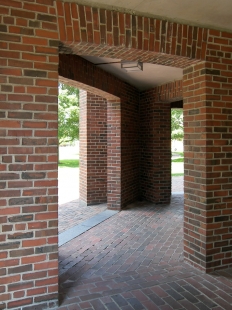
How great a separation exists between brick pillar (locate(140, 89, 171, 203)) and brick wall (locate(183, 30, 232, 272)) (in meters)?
3.87

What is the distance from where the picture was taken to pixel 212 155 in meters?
3.50

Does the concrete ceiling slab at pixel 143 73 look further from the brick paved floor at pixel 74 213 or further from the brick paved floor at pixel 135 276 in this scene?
the brick paved floor at pixel 74 213

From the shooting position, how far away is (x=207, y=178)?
11.4 ft

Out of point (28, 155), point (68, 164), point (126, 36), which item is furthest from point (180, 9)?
point (68, 164)

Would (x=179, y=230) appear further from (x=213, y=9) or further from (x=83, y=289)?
(x=213, y=9)

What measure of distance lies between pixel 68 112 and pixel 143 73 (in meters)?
12.2

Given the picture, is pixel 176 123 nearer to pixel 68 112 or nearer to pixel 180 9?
pixel 68 112

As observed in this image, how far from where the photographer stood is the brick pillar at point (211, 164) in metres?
3.48

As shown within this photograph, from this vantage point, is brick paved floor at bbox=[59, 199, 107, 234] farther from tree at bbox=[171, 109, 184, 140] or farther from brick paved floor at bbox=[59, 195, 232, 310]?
tree at bbox=[171, 109, 184, 140]

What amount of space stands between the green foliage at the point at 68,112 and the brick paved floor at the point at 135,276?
1311 cm

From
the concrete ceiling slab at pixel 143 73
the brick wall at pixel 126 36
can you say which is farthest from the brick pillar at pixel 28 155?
the concrete ceiling slab at pixel 143 73

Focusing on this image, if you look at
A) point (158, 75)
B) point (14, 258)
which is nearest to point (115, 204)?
point (158, 75)

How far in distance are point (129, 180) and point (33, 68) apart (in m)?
5.11

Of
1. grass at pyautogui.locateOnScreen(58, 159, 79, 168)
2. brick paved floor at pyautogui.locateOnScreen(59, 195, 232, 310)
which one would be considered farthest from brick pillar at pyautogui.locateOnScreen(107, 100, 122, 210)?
grass at pyautogui.locateOnScreen(58, 159, 79, 168)
